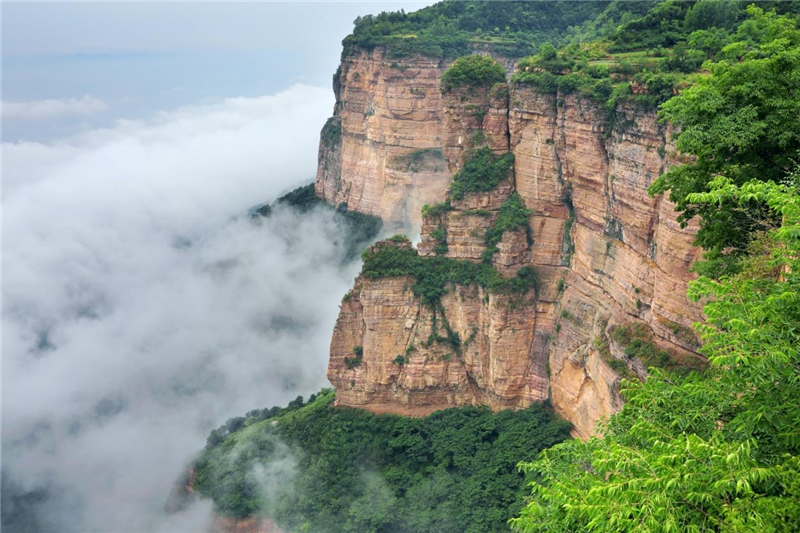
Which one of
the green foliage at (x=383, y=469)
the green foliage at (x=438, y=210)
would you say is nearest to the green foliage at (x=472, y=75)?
the green foliage at (x=438, y=210)

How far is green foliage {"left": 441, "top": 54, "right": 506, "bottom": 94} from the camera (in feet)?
117

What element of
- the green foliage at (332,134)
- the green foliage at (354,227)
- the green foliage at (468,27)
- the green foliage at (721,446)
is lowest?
the green foliage at (354,227)

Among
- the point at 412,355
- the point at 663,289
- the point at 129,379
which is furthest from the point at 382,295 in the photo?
the point at 129,379

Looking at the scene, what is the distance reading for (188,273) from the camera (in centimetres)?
6962

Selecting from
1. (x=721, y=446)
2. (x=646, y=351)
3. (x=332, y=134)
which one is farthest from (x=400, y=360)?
(x=332, y=134)

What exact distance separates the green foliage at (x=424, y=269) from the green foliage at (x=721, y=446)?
23.1 m

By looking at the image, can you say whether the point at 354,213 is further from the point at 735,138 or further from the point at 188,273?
the point at 735,138

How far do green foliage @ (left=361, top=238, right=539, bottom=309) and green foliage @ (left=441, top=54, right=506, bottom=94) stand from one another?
9.30m

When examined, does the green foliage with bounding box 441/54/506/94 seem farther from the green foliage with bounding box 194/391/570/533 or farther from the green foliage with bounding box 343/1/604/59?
the green foliage with bounding box 343/1/604/59

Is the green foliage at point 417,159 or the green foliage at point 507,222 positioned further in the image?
the green foliage at point 417,159

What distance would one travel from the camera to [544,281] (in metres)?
34.4

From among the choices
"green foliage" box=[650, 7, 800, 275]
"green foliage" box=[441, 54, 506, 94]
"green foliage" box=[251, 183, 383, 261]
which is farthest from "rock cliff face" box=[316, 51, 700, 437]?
"green foliage" box=[251, 183, 383, 261]

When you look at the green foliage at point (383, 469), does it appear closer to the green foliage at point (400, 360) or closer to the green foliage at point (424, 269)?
the green foliage at point (400, 360)

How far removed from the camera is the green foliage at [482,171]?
35094 millimetres
